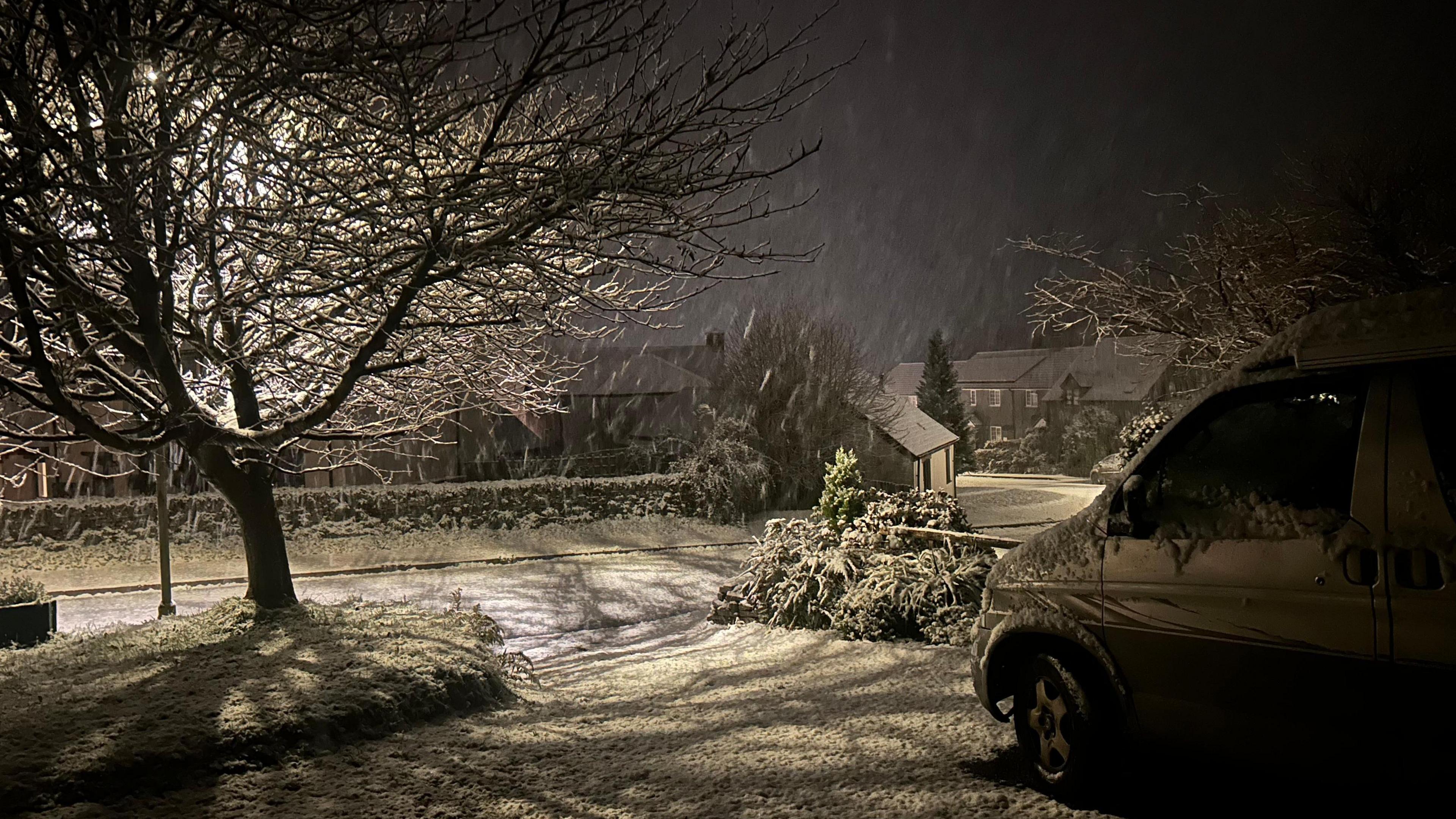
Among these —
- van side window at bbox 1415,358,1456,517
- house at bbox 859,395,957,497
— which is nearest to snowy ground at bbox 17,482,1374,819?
van side window at bbox 1415,358,1456,517

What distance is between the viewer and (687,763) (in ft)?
16.5

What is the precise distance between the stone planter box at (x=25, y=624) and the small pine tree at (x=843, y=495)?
9.66 metres

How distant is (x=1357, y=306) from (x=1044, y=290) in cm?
1191

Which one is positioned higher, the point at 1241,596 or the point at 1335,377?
the point at 1335,377

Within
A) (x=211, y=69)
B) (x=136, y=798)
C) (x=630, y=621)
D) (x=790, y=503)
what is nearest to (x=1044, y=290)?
(x=630, y=621)

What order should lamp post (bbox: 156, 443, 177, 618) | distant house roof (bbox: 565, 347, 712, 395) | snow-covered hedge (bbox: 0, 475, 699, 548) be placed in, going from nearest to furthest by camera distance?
lamp post (bbox: 156, 443, 177, 618)
snow-covered hedge (bbox: 0, 475, 699, 548)
distant house roof (bbox: 565, 347, 712, 395)

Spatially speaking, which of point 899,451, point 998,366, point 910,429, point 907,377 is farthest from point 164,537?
point 907,377

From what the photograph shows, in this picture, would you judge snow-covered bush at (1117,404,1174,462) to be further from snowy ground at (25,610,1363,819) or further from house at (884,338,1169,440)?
house at (884,338,1169,440)

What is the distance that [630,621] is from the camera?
15.3 metres

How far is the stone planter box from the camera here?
9.54 meters

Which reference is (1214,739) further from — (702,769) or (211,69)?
(211,69)

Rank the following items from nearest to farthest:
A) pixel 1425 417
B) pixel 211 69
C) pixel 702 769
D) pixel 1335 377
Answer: pixel 1425 417 < pixel 1335 377 < pixel 702 769 < pixel 211 69

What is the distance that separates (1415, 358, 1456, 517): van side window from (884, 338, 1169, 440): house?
37.2 metres

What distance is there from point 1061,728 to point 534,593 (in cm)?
1541
